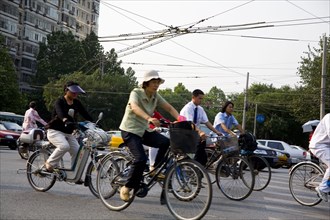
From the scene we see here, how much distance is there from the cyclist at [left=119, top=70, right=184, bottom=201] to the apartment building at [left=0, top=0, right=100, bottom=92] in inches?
2517

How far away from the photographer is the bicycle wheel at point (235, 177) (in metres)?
9.17

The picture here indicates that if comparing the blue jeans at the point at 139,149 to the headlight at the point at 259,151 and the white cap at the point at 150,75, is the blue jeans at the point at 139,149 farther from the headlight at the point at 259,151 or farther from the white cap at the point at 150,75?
the headlight at the point at 259,151

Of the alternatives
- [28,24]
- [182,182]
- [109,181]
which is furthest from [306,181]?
[28,24]

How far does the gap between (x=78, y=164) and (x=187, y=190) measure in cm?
252

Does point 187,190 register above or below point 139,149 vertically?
below

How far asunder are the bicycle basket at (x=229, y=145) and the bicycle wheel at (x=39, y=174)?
118 inches

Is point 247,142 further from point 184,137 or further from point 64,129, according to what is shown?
point 184,137

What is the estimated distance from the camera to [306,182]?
888 cm

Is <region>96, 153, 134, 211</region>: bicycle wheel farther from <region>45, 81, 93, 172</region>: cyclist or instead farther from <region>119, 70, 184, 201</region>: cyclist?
<region>45, 81, 93, 172</region>: cyclist

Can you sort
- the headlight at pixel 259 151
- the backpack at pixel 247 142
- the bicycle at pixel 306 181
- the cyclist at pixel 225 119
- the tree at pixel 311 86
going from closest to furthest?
the bicycle at pixel 306 181 < the backpack at pixel 247 142 < the cyclist at pixel 225 119 < the headlight at pixel 259 151 < the tree at pixel 311 86

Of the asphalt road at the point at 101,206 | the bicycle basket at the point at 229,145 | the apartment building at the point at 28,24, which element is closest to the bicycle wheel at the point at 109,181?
the asphalt road at the point at 101,206

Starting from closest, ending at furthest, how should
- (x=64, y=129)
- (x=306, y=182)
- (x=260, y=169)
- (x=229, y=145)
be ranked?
(x=64, y=129) → (x=306, y=182) → (x=229, y=145) → (x=260, y=169)

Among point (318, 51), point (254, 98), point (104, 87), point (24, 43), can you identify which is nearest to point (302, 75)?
point (318, 51)

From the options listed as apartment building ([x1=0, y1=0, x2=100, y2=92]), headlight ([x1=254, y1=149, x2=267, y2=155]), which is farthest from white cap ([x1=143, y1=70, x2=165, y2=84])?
apartment building ([x1=0, y1=0, x2=100, y2=92])
